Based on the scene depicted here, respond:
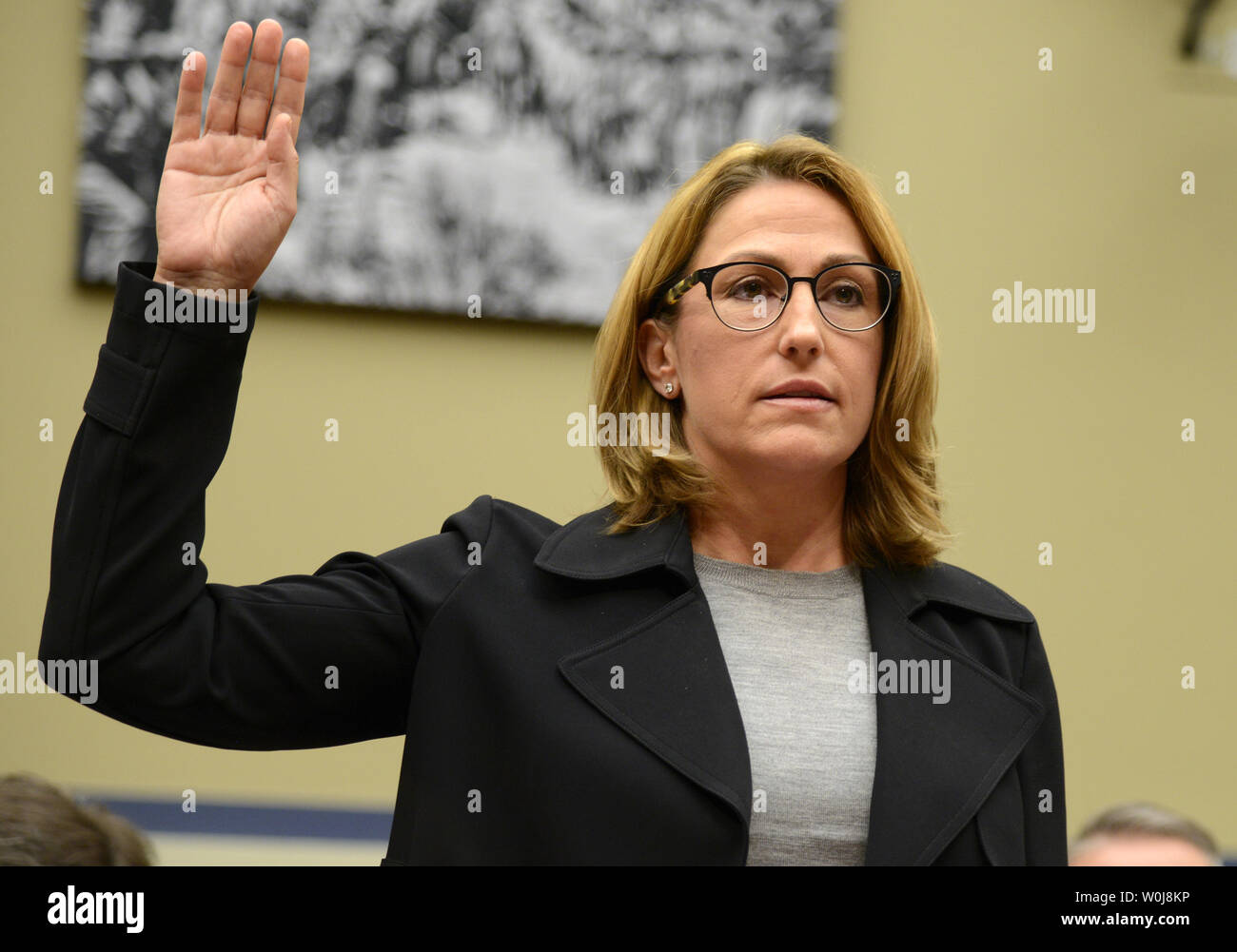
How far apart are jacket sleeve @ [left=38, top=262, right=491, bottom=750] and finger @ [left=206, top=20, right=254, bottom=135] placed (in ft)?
0.57

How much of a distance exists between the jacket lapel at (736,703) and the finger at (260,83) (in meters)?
0.54

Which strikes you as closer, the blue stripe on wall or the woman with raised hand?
the woman with raised hand

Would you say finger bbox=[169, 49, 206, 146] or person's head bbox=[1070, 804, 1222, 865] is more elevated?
finger bbox=[169, 49, 206, 146]

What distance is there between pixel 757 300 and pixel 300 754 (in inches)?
73.3

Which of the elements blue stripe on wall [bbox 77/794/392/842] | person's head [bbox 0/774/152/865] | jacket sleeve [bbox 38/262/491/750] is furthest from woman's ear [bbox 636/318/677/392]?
blue stripe on wall [bbox 77/794/392/842]

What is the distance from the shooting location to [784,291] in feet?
5.22

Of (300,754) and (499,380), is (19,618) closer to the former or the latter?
(300,754)

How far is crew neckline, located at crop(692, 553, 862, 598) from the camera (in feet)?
5.09

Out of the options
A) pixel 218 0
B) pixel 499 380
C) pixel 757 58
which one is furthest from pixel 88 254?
pixel 757 58

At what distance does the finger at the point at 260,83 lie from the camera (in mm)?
1367

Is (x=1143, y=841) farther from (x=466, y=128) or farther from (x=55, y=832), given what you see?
→ (x=466, y=128)

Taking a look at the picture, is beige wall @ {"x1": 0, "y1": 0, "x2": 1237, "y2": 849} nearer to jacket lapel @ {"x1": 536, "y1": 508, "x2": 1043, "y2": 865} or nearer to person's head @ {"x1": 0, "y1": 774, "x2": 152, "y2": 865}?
person's head @ {"x1": 0, "y1": 774, "x2": 152, "y2": 865}

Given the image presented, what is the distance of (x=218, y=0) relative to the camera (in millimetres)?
3047

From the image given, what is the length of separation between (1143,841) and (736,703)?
1.12 meters
